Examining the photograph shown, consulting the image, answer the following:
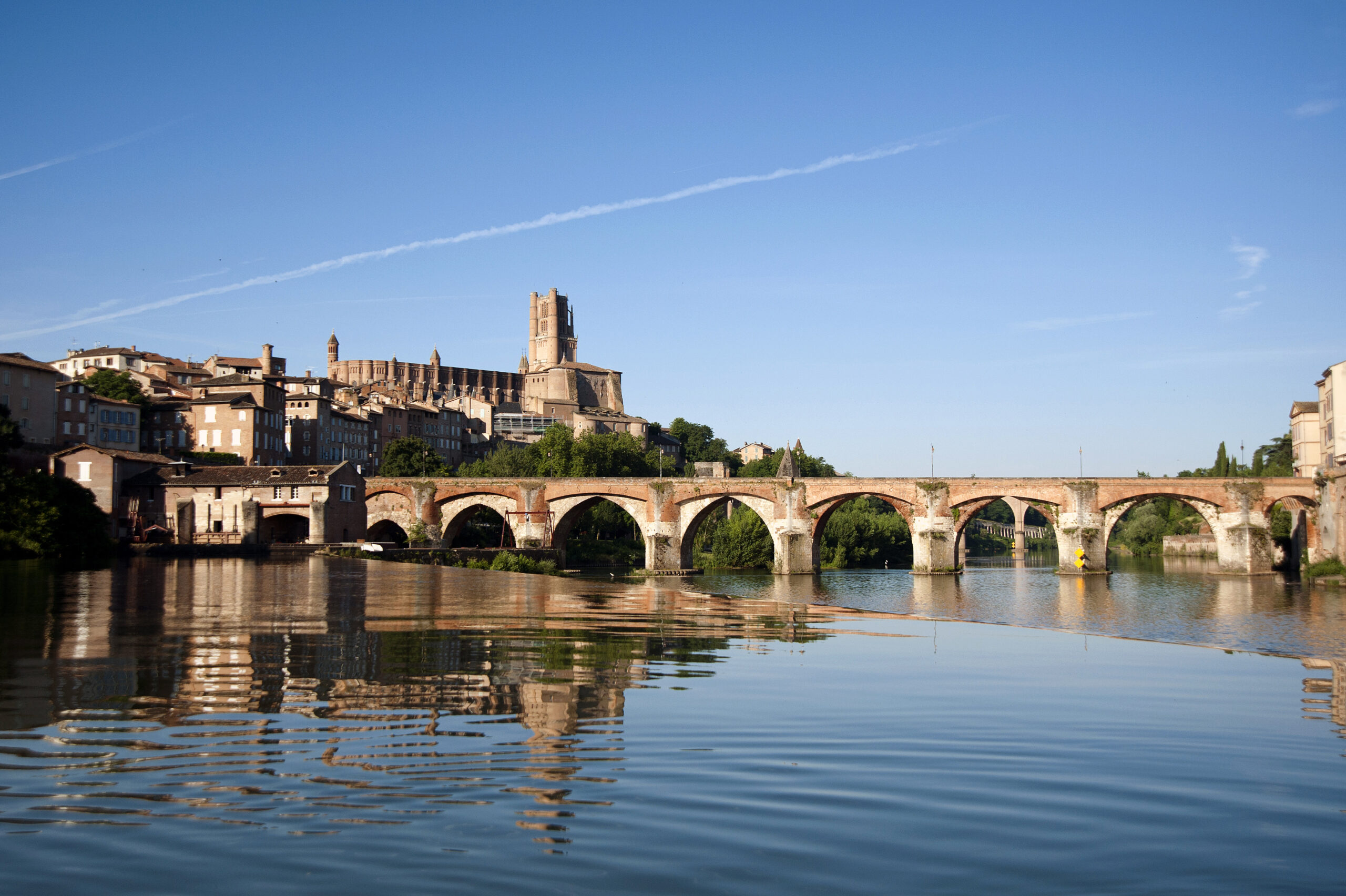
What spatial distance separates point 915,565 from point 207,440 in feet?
163

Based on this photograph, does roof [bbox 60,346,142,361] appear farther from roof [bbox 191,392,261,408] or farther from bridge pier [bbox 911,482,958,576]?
bridge pier [bbox 911,482,958,576]

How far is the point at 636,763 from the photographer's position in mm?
8180

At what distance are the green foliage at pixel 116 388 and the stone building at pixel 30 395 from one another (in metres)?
11.7

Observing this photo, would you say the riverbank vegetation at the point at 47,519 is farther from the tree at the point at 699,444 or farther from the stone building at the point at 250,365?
the tree at the point at 699,444

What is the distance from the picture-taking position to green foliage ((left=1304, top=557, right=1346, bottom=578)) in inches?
1748

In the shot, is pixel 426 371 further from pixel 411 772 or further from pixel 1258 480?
pixel 411 772

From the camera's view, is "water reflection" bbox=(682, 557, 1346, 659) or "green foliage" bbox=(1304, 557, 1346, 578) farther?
"green foliage" bbox=(1304, 557, 1346, 578)

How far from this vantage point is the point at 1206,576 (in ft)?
179

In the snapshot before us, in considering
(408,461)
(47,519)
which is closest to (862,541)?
(408,461)

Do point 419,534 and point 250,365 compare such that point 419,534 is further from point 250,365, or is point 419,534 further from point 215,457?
point 250,365

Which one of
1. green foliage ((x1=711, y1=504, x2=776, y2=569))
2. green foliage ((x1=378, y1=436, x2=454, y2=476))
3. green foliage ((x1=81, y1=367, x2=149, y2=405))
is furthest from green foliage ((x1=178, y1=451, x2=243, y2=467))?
green foliage ((x1=711, y1=504, x2=776, y2=569))

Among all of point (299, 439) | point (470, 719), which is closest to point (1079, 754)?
point (470, 719)

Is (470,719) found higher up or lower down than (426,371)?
lower down

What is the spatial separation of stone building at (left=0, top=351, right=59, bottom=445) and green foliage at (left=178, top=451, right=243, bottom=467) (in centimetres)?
793
